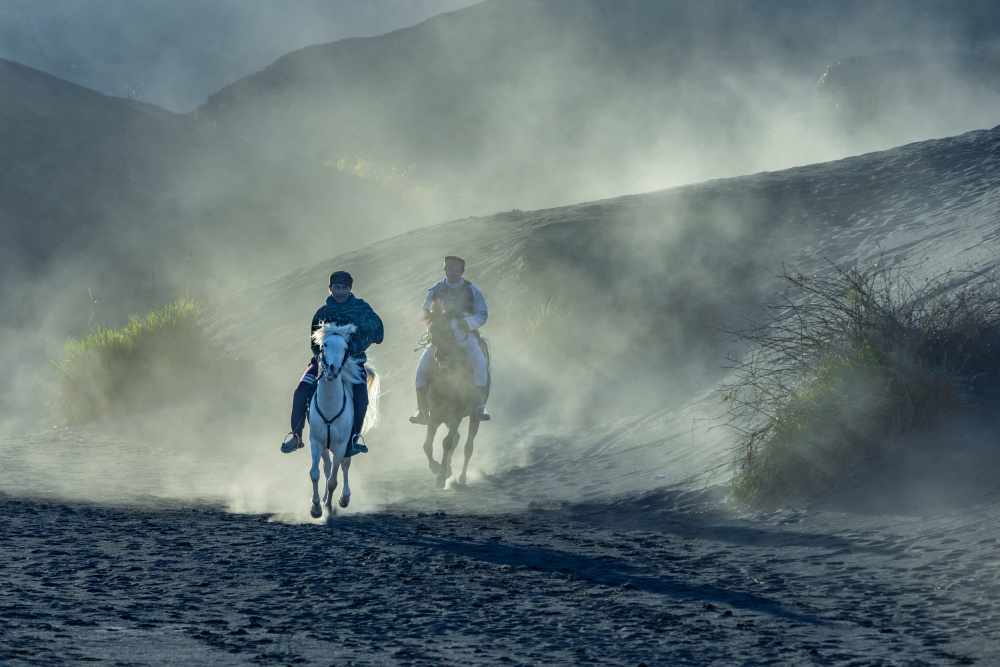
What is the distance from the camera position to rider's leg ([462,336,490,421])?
12555 millimetres

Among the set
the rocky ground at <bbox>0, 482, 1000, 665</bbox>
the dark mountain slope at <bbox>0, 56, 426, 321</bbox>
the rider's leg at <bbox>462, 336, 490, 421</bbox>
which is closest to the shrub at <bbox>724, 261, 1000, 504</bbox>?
the rocky ground at <bbox>0, 482, 1000, 665</bbox>

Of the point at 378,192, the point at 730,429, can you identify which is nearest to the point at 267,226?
the point at 378,192

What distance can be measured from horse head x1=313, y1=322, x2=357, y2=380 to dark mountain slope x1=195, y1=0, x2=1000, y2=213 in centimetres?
7086

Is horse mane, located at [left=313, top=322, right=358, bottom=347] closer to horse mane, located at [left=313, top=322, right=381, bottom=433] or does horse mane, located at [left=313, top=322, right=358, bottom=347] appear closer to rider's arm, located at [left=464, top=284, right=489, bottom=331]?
horse mane, located at [left=313, top=322, right=381, bottom=433]

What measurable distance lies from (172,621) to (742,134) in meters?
84.3

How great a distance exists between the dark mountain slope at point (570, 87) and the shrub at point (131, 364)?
59.8 m

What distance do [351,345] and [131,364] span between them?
11.9 metres

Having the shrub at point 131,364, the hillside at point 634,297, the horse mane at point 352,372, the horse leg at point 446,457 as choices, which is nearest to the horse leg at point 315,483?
the horse mane at point 352,372

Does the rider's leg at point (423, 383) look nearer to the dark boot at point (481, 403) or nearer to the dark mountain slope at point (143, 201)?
the dark boot at point (481, 403)

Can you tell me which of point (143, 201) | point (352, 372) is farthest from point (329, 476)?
point (143, 201)

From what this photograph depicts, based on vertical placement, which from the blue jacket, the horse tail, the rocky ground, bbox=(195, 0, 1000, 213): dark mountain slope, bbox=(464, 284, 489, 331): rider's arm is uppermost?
bbox=(195, 0, 1000, 213): dark mountain slope

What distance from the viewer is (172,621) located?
5688 millimetres

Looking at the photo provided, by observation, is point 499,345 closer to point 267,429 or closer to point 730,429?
point 267,429

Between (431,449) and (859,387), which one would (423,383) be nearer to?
(431,449)
